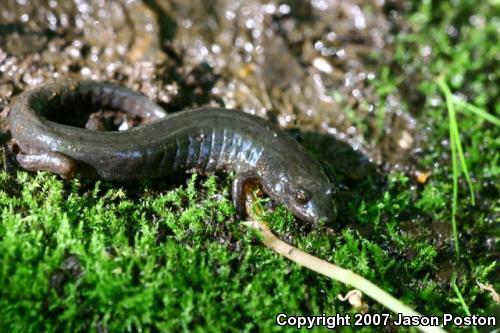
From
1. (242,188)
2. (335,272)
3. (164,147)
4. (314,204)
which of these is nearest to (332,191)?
(314,204)

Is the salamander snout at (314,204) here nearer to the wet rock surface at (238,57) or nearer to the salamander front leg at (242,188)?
the salamander front leg at (242,188)

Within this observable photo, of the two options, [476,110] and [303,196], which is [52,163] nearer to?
[303,196]

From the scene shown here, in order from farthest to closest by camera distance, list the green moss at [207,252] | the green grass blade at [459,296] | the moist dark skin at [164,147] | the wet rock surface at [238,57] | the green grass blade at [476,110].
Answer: the wet rock surface at [238,57] → the green grass blade at [476,110] → the moist dark skin at [164,147] → the green grass blade at [459,296] → the green moss at [207,252]

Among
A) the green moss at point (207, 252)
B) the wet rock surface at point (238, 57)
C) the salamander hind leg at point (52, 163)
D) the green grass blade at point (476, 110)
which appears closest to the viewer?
the green moss at point (207, 252)

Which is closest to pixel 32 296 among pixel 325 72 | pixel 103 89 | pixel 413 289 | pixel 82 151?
pixel 82 151

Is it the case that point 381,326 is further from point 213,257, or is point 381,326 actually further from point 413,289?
point 213,257

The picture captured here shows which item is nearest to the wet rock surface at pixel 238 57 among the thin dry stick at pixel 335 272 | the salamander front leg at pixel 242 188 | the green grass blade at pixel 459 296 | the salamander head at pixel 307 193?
the salamander head at pixel 307 193

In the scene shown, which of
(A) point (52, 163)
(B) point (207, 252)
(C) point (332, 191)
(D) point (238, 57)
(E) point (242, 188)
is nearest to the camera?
(B) point (207, 252)

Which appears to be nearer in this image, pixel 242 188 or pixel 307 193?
pixel 307 193
